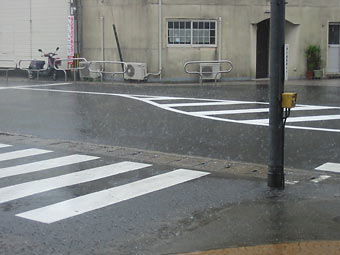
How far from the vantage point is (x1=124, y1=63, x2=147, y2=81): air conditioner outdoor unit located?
24.4 meters

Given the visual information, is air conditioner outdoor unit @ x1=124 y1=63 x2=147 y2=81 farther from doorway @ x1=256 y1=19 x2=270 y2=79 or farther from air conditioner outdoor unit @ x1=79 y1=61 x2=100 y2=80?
doorway @ x1=256 y1=19 x2=270 y2=79

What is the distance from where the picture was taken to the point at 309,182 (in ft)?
26.8

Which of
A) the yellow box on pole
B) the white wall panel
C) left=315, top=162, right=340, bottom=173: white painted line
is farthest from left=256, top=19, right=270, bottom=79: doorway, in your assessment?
the yellow box on pole

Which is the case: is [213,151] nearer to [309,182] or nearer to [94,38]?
[309,182]

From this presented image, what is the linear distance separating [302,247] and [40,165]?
5.08 metres

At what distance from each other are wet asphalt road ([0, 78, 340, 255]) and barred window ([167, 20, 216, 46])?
35.8 feet

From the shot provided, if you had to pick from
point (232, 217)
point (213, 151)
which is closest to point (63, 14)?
point (213, 151)

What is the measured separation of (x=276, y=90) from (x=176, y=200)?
6.41ft

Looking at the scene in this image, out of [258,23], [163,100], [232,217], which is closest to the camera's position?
[232,217]

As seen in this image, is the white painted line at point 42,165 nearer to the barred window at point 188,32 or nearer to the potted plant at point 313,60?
the barred window at point 188,32

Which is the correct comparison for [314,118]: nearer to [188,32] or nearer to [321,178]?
[321,178]

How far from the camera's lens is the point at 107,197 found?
741cm

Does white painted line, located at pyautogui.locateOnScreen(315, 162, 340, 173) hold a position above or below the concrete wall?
below

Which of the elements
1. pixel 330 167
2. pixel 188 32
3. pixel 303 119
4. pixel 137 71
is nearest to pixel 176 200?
pixel 330 167
